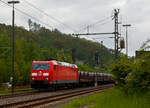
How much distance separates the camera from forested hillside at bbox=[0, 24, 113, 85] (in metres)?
46.0

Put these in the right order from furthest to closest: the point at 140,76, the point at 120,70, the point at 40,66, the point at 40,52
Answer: the point at 40,52, the point at 40,66, the point at 120,70, the point at 140,76

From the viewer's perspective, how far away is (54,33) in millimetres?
188875

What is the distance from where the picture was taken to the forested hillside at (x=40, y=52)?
46.0 meters

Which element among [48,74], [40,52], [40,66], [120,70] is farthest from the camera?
[40,52]

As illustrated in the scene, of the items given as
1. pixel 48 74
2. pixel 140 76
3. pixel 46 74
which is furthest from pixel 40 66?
pixel 140 76

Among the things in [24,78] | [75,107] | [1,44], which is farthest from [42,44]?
[75,107]

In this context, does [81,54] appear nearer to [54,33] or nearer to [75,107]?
[54,33]

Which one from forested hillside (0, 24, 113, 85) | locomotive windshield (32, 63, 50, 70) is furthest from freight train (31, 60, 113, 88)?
forested hillside (0, 24, 113, 85)

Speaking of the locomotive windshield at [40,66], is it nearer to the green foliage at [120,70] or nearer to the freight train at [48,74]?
the freight train at [48,74]

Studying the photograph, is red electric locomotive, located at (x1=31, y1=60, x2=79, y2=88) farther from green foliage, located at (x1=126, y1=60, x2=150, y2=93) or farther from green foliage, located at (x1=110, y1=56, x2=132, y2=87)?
green foliage, located at (x1=126, y1=60, x2=150, y2=93)

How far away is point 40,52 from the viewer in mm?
92062

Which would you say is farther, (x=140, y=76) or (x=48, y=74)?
(x=48, y=74)

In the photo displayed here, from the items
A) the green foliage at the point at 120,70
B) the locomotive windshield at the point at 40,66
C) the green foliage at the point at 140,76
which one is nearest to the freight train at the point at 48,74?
the locomotive windshield at the point at 40,66

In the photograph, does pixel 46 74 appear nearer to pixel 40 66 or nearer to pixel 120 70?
pixel 40 66
